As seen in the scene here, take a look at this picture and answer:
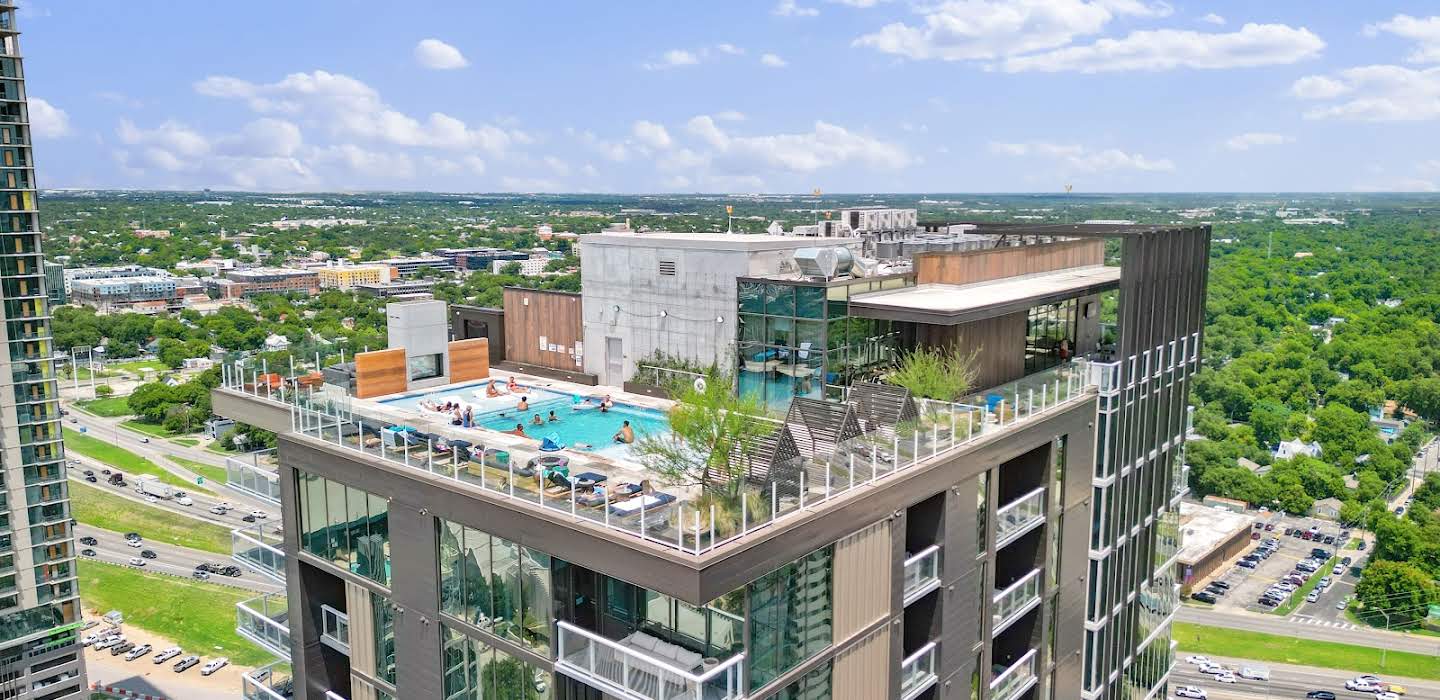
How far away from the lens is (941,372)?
77.6ft

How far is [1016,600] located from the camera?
22406mm

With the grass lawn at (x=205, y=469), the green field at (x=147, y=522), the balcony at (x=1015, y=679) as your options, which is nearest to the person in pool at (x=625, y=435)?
the balcony at (x=1015, y=679)

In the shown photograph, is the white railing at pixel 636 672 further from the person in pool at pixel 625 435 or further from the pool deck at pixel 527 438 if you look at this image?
the person in pool at pixel 625 435

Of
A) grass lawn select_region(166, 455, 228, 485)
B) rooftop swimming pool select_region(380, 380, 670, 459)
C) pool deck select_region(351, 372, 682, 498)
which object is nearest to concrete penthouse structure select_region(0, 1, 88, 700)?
pool deck select_region(351, 372, 682, 498)

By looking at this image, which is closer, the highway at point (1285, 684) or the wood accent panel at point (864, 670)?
the wood accent panel at point (864, 670)

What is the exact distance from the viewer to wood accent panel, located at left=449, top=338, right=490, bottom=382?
28859mm

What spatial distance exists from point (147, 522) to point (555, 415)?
80.1 meters

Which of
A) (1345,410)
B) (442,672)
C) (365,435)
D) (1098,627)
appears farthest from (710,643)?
(1345,410)

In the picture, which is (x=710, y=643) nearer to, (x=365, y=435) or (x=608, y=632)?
(x=608, y=632)

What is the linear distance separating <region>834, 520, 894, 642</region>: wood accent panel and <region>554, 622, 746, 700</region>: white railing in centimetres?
237

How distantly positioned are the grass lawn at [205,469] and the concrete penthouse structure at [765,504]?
83211mm

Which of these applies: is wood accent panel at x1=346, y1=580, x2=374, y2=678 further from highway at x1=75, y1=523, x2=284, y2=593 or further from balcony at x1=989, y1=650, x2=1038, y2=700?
highway at x1=75, y1=523, x2=284, y2=593

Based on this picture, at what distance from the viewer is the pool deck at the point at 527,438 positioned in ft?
59.5

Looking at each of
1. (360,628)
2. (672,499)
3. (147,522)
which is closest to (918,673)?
(672,499)
